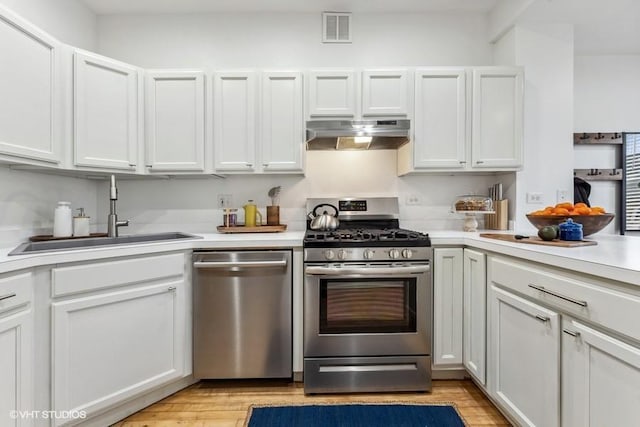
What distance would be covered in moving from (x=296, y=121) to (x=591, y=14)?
2316mm

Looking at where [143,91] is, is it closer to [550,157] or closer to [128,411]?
[128,411]

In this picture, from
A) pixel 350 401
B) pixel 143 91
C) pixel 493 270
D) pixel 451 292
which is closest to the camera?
pixel 493 270

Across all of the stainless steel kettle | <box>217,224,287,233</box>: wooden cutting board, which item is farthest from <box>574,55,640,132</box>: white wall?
<box>217,224,287,233</box>: wooden cutting board

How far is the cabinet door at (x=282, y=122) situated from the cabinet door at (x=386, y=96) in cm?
51

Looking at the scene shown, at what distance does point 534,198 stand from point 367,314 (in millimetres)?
1641

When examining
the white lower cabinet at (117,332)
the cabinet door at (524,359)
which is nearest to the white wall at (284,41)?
the white lower cabinet at (117,332)

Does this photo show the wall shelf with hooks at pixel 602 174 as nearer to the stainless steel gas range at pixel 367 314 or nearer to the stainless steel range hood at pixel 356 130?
the stainless steel range hood at pixel 356 130

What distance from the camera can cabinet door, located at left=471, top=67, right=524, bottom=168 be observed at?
240 cm

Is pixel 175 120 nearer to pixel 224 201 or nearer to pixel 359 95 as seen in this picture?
pixel 224 201

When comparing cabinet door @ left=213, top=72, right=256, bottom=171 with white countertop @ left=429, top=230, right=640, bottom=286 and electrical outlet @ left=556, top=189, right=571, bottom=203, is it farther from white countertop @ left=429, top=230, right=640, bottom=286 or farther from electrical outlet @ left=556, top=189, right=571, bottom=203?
electrical outlet @ left=556, top=189, right=571, bottom=203

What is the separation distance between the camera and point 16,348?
4.32 feet

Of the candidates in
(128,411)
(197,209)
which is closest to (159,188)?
(197,209)

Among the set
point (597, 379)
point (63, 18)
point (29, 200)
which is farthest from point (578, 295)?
point (63, 18)

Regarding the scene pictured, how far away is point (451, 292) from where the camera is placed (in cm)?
206
